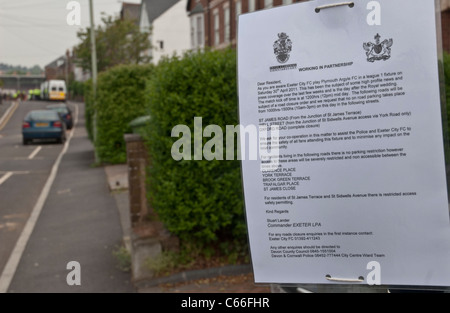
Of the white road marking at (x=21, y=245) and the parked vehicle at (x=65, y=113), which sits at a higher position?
the parked vehicle at (x=65, y=113)

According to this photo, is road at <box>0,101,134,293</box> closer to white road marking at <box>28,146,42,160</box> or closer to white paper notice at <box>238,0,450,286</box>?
white road marking at <box>28,146,42,160</box>

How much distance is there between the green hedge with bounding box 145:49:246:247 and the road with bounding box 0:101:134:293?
105 cm

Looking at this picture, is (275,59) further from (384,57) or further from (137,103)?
(137,103)

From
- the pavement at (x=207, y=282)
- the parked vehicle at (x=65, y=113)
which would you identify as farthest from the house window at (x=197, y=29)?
the pavement at (x=207, y=282)

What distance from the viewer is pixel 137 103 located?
15773 millimetres

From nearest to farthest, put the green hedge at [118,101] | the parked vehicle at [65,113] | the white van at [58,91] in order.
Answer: the green hedge at [118,101] < the parked vehicle at [65,113] < the white van at [58,91]

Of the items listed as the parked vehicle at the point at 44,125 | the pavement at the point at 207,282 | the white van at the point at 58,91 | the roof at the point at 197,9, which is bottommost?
the pavement at the point at 207,282

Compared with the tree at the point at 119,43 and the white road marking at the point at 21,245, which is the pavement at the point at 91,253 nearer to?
the white road marking at the point at 21,245

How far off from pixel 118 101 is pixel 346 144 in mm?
14471

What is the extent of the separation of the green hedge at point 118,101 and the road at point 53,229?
2.54 metres

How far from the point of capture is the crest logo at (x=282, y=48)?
5.84 ft

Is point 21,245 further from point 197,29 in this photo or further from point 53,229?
point 197,29

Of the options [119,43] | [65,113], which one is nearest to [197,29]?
[119,43]

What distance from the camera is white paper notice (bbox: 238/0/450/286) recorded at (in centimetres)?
162
